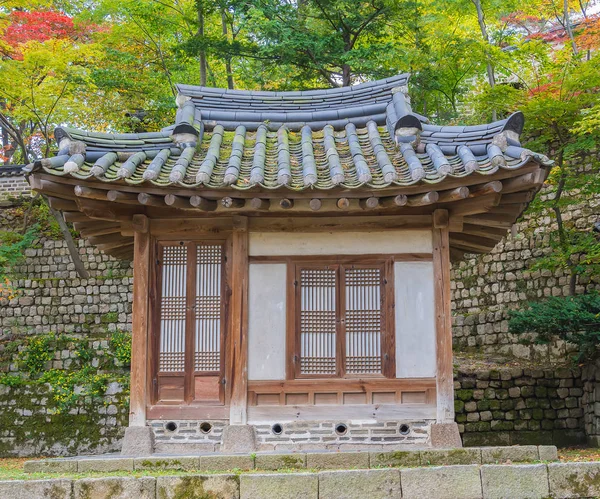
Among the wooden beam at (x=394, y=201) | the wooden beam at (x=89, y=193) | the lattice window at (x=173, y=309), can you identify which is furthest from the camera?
the lattice window at (x=173, y=309)

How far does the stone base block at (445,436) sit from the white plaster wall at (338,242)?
242cm

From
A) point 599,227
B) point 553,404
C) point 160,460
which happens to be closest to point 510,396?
point 553,404

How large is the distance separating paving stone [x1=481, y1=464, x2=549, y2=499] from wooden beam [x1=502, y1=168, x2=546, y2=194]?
10.9 feet

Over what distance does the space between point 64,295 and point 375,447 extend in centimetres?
1790

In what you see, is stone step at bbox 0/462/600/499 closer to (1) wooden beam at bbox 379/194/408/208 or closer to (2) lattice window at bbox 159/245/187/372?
(2) lattice window at bbox 159/245/187/372

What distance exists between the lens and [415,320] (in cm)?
937

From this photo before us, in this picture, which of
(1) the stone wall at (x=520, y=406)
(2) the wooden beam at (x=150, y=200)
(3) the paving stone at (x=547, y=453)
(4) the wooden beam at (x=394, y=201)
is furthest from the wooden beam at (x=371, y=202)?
(1) the stone wall at (x=520, y=406)

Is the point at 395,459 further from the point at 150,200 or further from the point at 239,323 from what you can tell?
the point at 150,200

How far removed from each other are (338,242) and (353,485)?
12.1 ft

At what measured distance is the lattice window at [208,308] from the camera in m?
9.41

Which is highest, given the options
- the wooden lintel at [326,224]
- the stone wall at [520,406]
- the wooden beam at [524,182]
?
the wooden beam at [524,182]

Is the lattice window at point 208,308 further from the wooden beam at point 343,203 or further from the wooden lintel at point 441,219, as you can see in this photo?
the wooden lintel at point 441,219

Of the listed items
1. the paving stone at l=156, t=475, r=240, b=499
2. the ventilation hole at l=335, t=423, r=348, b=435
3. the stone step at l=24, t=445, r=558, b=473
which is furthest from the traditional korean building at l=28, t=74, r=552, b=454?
the paving stone at l=156, t=475, r=240, b=499

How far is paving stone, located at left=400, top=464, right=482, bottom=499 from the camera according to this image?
693 centimetres
